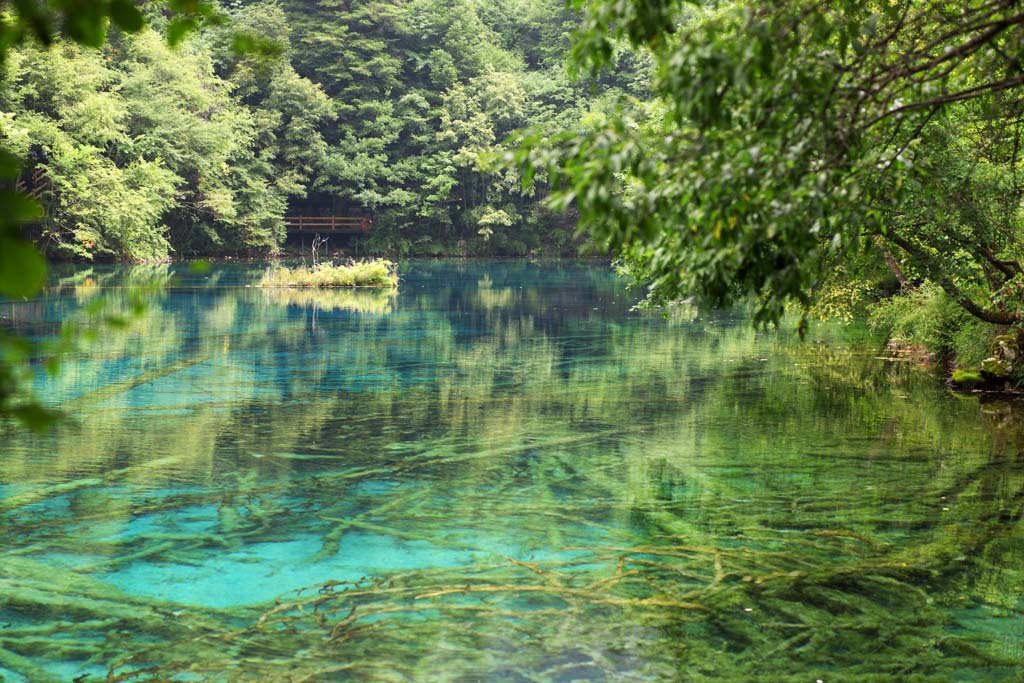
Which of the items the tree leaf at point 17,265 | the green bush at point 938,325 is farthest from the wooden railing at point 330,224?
the tree leaf at point 17,265

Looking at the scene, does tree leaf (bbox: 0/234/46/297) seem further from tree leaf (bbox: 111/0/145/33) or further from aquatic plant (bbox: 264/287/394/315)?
aquatic plant (bbox: 264/287/394/315)

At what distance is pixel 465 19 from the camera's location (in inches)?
2036

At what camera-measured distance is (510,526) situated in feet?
23.8

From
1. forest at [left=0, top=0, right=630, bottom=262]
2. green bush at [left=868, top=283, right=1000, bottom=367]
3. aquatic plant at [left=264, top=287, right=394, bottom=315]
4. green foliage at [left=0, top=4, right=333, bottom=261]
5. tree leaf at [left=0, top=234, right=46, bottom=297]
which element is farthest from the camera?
forest at [left=0, top=0, right=630, bottom=262]

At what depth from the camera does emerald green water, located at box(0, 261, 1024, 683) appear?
204 inches

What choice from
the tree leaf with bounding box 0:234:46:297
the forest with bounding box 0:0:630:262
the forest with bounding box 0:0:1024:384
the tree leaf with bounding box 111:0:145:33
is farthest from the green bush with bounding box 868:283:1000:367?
the forest with bounding box 0:0:630:262

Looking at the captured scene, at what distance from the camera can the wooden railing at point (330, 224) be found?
5097 centimetres

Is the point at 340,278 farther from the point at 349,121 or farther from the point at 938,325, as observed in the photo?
the point at 349,121

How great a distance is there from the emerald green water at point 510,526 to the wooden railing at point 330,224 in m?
36.9

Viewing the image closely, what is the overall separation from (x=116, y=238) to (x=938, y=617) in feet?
120

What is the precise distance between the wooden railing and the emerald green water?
36.9 m

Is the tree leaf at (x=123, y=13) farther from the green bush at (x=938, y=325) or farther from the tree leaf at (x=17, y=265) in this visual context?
the green bush at (x=938, y=325)

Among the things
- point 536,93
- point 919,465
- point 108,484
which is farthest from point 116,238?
point 919,465

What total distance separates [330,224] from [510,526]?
4577 cm
